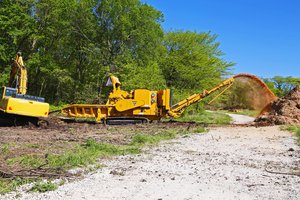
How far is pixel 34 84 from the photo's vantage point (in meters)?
42.3

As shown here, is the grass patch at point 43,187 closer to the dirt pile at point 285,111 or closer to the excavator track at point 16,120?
the excavator track at point 16,120

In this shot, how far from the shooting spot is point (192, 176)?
7.79 meters

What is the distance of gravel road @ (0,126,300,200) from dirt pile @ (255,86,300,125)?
9.37 meters

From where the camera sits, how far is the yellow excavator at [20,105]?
16.0 m

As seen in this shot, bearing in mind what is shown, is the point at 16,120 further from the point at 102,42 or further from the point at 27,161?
the point at 102,42

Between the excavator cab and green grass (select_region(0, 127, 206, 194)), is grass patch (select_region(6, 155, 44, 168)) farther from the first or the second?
the excavator cab

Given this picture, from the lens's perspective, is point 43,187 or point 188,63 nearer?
point 43,187

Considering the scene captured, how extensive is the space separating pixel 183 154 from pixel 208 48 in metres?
31.6

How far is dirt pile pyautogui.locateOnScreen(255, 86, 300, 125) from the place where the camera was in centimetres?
2109

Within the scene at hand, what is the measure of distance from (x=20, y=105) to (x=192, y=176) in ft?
34.3

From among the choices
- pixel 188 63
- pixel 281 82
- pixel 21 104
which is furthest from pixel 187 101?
→ pixel 281 82

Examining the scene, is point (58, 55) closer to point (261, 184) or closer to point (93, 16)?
point (93, 16)

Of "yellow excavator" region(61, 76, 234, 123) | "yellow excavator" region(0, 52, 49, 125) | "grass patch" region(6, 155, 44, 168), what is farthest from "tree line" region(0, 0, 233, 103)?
"grass patch" region(6, 155, 44, 168)

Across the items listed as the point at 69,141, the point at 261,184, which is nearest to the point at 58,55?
the point at 69,141
